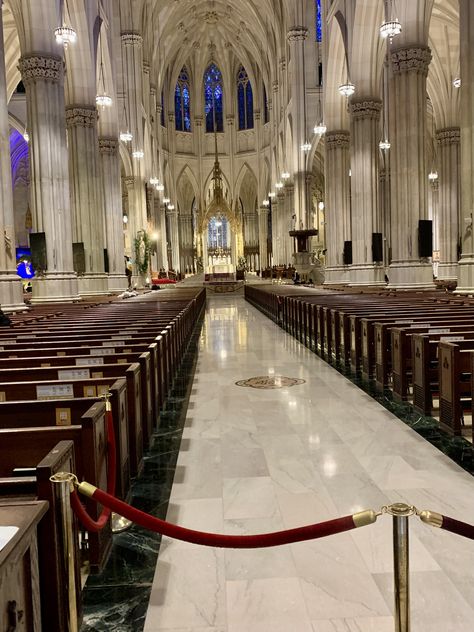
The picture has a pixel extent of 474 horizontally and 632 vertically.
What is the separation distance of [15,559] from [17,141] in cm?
4319

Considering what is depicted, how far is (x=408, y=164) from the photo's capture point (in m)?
17.4

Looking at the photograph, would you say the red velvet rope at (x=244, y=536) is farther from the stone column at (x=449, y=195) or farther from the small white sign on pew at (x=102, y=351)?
the stone column at (x=449, y=195)

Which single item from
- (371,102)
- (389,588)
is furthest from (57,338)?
(371,102)

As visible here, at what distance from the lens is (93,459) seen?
2.91 metres

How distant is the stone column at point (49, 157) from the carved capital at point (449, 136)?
23122mm

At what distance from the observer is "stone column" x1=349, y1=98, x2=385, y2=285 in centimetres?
2269

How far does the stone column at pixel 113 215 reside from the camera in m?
24.9

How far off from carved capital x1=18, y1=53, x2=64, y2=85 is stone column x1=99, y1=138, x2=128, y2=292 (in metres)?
9.25

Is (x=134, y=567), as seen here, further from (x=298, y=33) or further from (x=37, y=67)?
(x=298, y=33)

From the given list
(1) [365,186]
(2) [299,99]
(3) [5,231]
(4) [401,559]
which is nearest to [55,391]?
(4) [401,559]

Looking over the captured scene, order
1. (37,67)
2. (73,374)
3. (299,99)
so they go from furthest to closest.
Answer: 1. (299,99)
2. (37,67)
3. (73,374)

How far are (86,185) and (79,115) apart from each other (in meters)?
2.46

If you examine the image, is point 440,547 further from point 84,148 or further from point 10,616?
point 84,148

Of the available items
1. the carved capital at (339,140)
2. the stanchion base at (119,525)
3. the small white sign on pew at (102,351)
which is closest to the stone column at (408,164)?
the carved capital at (339,140)
